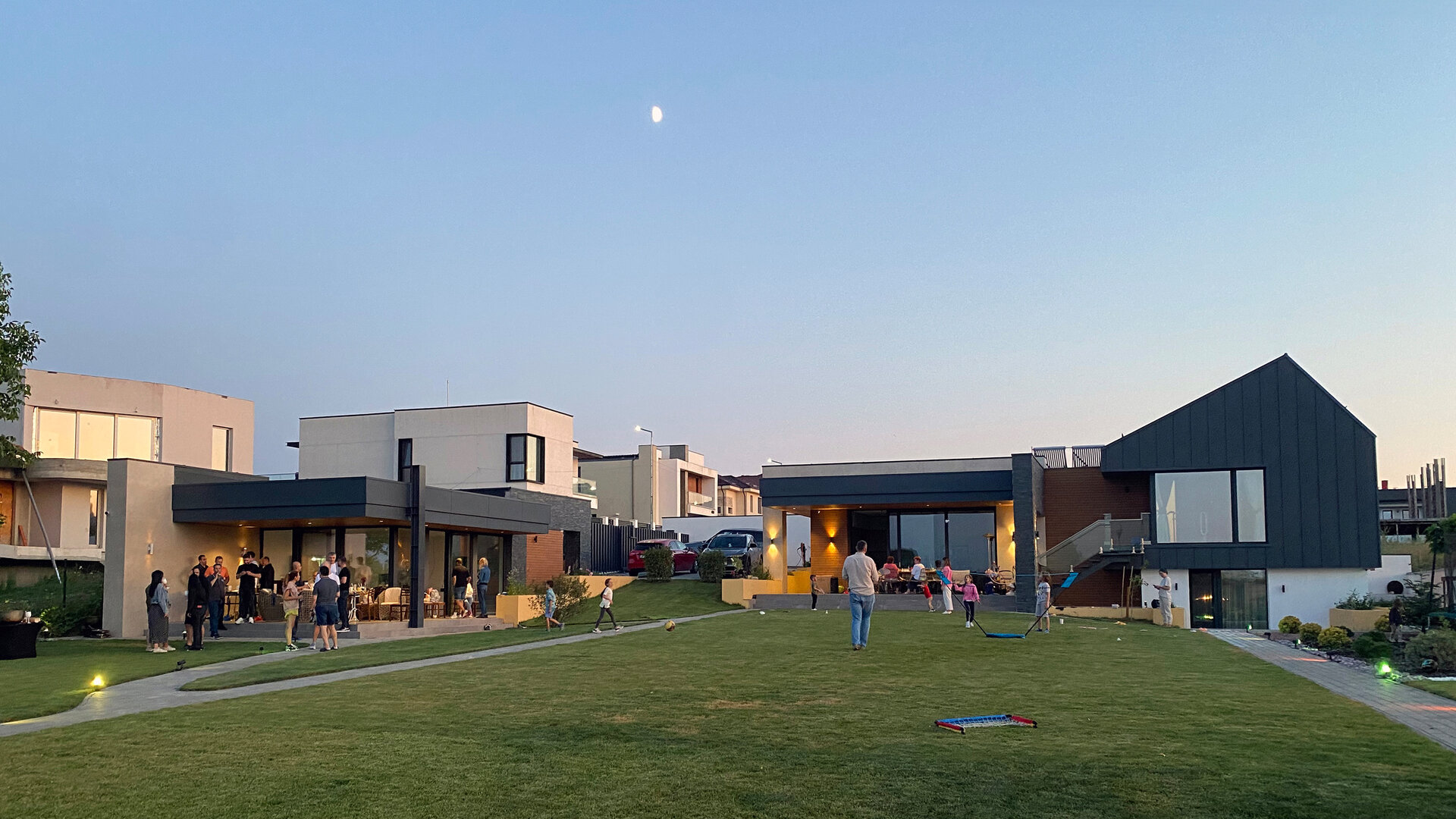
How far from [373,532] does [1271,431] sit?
27000 millimetres

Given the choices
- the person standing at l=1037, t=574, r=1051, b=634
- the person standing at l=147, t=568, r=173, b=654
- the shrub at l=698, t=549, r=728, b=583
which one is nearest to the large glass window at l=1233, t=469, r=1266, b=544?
the person standing at l=1037, t=574, r=1051, b=634

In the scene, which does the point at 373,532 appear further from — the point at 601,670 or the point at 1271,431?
the point at 1271,431

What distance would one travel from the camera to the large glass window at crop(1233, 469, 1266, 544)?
35.5 m

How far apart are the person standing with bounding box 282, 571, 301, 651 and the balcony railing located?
72.6 feet

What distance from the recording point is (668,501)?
67.5 m

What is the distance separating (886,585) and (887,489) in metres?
3.40

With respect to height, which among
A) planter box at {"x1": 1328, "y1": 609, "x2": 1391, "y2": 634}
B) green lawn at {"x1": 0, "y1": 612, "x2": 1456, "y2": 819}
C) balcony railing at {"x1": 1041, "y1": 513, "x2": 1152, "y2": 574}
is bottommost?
planter box at {"x1": 1328, "y1": 609, "x2": 1391, "y2": 634}

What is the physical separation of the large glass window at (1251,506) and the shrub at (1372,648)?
16255 mm

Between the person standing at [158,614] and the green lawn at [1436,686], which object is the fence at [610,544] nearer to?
the person standing at [158,614]

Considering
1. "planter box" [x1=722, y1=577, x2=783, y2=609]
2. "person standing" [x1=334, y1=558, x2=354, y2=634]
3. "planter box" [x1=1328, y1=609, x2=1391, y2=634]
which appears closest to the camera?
"person standing" [x1=334, y1=558, x2=354, y2=634]

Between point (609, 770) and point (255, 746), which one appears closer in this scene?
point (609, 770)

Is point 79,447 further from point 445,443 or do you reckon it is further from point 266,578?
point 266,578

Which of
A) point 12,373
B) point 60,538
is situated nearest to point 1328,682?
point 12,373

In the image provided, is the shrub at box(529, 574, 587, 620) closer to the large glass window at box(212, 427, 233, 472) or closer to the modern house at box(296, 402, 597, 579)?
the modern house at box(296, 402, 597, 579)
